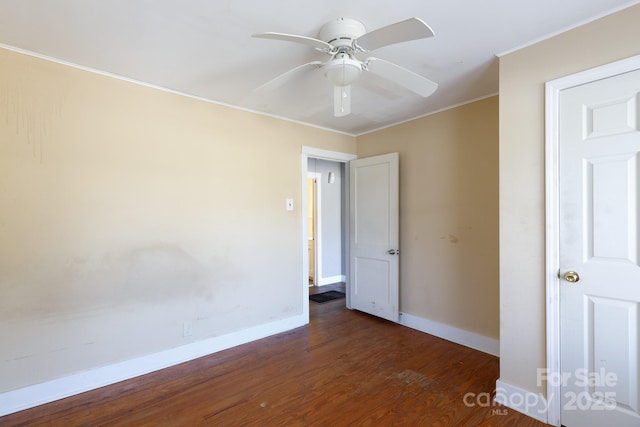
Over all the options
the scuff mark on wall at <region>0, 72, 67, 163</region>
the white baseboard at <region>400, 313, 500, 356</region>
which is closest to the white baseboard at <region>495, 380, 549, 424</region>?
the white baseboard at <region>400, 313, 500, 356</region>

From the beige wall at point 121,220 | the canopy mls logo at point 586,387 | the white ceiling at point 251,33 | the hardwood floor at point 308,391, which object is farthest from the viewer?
the beige wall at point 121,220

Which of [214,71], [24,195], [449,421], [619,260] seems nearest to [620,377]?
[619,260]

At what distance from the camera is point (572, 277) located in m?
1.80

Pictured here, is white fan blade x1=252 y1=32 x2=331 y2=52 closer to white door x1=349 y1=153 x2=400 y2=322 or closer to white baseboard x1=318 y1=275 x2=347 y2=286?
white door x1=349 y1=153 x2=400 y2=322

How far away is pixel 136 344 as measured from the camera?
249 cm

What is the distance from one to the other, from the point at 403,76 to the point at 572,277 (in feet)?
5.19

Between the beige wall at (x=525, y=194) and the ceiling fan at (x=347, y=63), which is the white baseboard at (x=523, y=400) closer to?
the beige wall at (x=525, y=194)

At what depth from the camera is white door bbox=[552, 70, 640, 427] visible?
1634mm

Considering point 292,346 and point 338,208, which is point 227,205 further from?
point 338,208

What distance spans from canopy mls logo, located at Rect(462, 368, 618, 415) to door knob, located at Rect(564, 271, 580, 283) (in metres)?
0.51

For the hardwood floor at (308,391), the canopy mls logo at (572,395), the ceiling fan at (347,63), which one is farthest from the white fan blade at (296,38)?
the canopy mls logo at (572,395)

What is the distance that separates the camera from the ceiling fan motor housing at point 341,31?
1.67 m

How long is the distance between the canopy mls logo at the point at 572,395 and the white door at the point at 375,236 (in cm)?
155

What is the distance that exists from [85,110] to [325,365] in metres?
2.83
